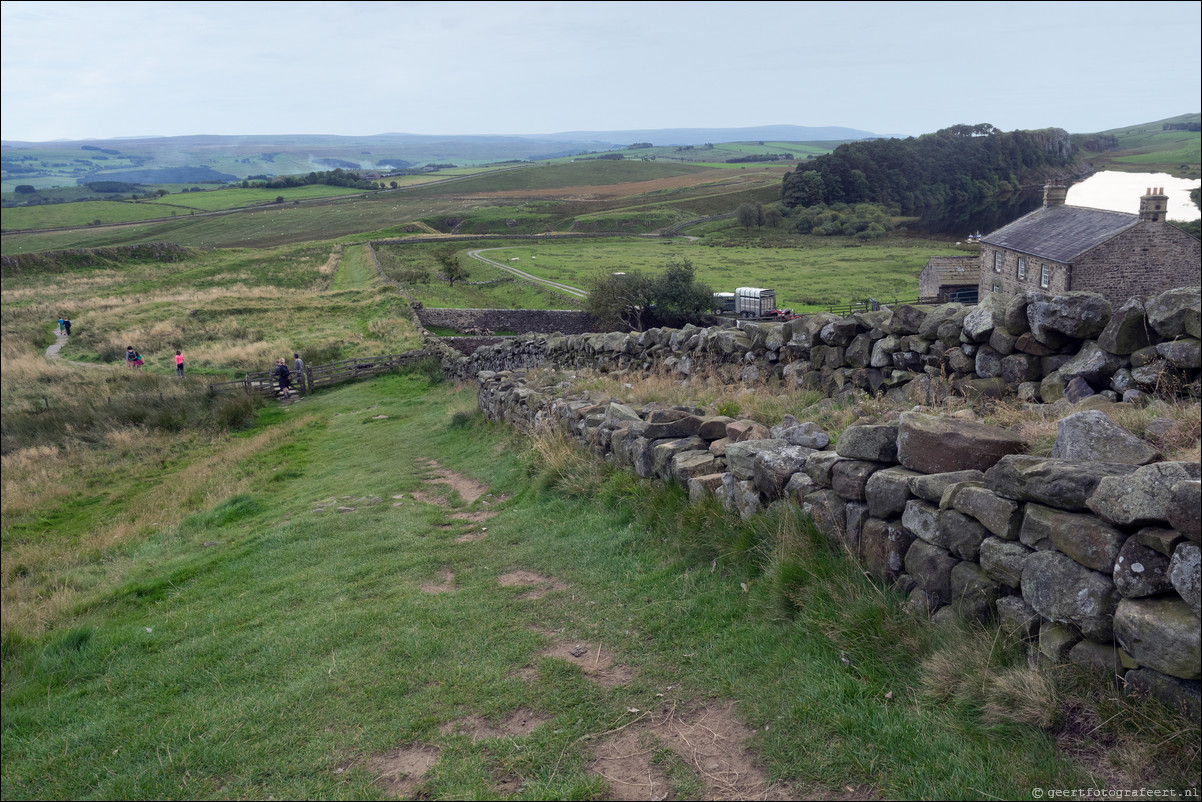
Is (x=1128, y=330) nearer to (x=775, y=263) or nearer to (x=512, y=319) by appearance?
(x=512, y=319)

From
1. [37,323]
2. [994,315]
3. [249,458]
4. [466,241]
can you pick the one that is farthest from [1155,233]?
[466,241]

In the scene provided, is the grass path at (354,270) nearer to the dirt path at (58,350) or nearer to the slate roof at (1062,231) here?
the dirt path at (58,350)

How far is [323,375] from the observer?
97.6ft

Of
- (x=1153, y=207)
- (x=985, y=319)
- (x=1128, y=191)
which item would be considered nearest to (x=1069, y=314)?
(x=985, y=319)

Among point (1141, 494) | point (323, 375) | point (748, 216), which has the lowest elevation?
point (323, 375)

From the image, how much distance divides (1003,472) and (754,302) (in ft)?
139

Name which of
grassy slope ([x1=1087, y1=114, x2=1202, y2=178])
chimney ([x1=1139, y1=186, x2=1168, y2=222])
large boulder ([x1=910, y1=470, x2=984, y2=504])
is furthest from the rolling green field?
grassy slope ([x1=1087, y1=114, x2=1202, y2=178])

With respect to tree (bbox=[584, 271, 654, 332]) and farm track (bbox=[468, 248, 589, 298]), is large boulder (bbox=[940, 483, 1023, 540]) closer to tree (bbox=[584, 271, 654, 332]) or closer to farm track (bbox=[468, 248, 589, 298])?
tree (bbox=[584, 271, 654, 332])

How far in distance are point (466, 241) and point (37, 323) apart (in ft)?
186

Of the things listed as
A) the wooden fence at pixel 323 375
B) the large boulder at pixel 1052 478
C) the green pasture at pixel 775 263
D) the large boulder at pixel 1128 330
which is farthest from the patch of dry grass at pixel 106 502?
the green pasture at pixel 775 263

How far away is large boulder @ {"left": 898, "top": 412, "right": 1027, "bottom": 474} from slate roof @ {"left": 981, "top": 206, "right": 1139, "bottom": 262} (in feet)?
112

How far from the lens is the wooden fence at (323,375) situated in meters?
27.8

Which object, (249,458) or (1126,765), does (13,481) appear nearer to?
(249,458)

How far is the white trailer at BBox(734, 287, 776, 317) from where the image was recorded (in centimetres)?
4381
